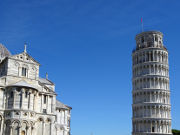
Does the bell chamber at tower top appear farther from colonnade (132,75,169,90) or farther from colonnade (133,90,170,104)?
colonnade (133,90,170,104)

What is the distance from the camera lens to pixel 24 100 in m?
46.9

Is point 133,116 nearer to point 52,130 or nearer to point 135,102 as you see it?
point 135,102

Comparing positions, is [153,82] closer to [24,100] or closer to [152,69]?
[152,69]

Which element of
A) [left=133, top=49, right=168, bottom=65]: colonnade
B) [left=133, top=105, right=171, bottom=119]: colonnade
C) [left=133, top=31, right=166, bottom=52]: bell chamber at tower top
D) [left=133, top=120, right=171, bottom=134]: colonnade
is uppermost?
[left=133, top=31, right=166, bottom=52]: bell chamber at tower top

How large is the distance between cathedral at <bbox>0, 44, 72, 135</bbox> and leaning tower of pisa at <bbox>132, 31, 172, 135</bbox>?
28589mm

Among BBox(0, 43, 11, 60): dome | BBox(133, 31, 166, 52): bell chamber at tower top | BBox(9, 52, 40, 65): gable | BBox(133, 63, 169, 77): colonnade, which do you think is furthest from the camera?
BBox(133, 31, 166, 52): bell chamber at tower top

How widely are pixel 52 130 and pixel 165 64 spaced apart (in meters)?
39.7

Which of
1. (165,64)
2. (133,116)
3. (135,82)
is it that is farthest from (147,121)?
(165,64)

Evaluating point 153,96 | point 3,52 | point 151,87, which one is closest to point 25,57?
point 3,52

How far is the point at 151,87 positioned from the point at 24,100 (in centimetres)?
3801

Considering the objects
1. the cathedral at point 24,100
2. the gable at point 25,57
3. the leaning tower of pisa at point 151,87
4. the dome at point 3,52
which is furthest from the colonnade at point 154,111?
the dome at point 3,52

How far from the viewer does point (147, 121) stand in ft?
227

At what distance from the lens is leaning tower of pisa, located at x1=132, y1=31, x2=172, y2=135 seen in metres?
69.4

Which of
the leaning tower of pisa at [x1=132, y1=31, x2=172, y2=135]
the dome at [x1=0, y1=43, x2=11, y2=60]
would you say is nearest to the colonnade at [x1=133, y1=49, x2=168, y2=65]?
the leaning tower of pisa at [x1=132, y1=31, x2=172, y2=135]
